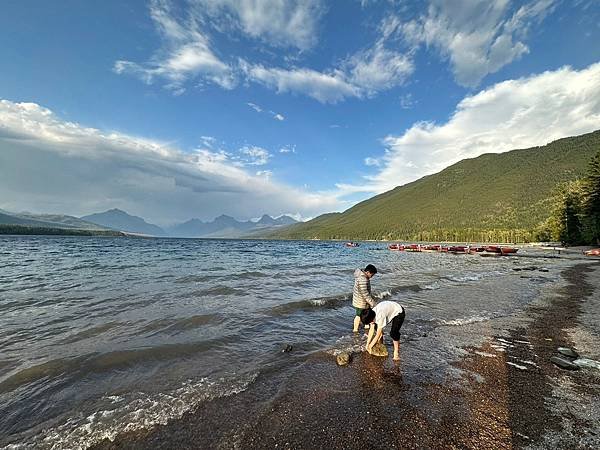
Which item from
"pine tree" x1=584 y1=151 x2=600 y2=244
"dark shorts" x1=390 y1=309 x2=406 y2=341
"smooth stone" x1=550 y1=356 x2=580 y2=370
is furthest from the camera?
"pine tree" x1=584 y1=151 x2=600 y2=244

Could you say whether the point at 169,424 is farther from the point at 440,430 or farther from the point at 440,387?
the point at 440,387

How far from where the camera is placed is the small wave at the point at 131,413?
522 centimetres

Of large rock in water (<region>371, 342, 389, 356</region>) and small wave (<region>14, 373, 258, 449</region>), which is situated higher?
large rock in water (<region>371, 342, 389, 356</region>)

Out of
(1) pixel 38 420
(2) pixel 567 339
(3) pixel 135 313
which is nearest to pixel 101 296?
(3) pixel 135 313

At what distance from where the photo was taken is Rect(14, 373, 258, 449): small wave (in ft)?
17.1

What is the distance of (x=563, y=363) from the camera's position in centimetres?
795

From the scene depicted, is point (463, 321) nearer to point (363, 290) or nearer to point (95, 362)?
point (363, 290)

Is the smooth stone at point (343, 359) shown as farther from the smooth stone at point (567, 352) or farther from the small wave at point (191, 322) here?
the smooth stone at point (567, 352)

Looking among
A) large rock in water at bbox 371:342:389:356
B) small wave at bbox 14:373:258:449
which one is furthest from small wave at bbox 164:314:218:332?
large rock in water at bbox 371:342:389:356

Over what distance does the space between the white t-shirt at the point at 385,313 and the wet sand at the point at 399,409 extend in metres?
1.14

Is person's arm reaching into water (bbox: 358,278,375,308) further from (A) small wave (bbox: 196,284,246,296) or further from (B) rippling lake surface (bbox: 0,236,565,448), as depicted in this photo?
(A) small wave (bbox: 196,284,246,296)

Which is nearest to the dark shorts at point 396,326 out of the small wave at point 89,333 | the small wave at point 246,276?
the small wave at point 89,333

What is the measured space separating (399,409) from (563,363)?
224 inches

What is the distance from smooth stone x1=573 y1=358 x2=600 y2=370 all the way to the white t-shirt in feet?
16.7
